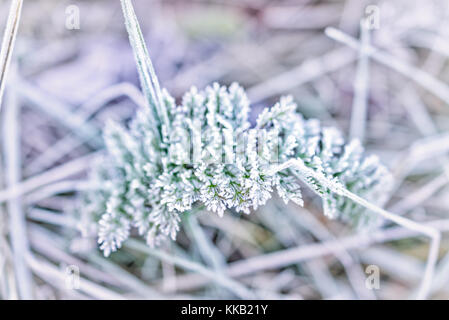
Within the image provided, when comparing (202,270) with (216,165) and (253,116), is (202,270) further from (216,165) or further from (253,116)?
(253,116)

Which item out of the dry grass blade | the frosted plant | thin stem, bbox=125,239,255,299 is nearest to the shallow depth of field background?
thin stem, bbox=125,239,255,299

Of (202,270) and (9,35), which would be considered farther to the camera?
(202,270)

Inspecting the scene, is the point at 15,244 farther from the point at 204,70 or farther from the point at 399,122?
the point at 399,122

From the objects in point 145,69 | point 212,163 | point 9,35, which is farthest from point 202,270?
point 9,35

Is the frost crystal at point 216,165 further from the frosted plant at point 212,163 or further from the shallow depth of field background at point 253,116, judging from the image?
the shallow depth of field background at point 253,116

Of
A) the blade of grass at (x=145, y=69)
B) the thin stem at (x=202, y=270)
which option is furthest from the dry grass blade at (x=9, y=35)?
the thin stem at (x=202, y=270)

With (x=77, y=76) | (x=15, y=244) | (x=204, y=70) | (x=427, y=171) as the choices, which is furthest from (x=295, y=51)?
(x=15, y=244)
